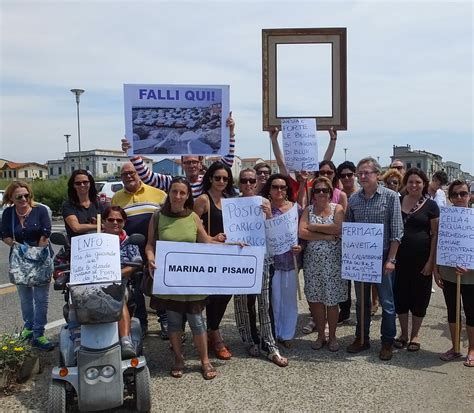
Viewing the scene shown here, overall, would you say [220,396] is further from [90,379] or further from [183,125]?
[183,125]

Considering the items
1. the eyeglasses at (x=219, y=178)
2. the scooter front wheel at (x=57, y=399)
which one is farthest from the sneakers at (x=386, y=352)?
the scooter front wheel at (x=57, y=399)

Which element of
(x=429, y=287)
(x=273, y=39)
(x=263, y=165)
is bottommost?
(x=429, y=287)

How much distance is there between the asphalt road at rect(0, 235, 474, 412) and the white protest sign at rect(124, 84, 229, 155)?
232 cm

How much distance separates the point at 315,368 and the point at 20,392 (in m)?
2.80

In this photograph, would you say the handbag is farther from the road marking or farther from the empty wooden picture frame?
the empty wooden picture frame

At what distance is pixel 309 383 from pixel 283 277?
115 cm

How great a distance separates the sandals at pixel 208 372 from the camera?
4.47m

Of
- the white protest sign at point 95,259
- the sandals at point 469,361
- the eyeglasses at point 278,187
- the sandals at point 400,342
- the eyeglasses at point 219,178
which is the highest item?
the eyeglasses at point 219,178

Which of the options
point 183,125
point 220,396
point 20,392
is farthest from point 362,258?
point 20,392

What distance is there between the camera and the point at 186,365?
15.9ft

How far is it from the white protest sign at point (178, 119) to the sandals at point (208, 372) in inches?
93.5

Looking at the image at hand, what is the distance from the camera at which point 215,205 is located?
479cm

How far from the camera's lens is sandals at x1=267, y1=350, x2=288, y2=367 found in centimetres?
476

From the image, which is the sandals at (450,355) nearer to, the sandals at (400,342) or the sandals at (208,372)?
the sandals at (400,342)
